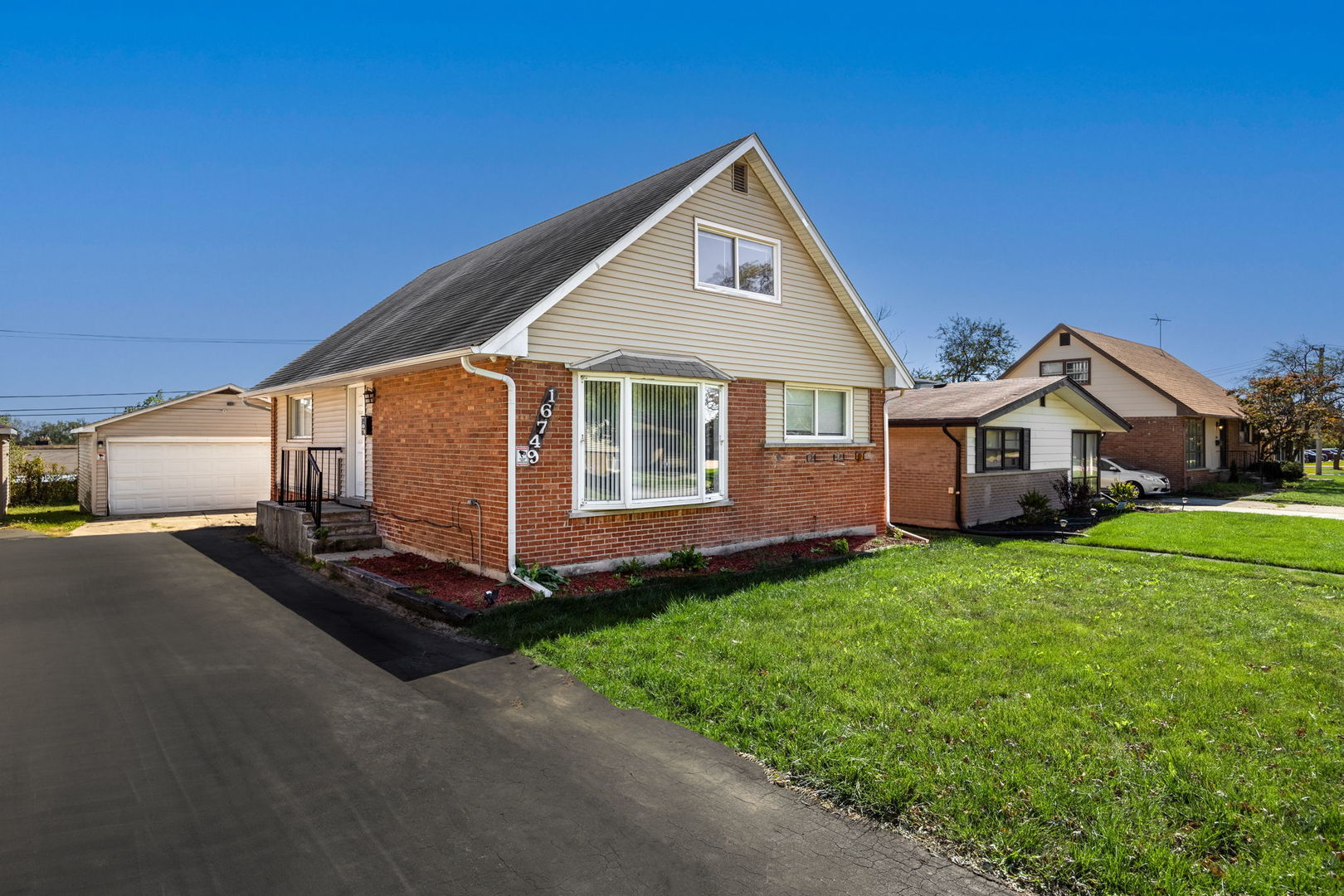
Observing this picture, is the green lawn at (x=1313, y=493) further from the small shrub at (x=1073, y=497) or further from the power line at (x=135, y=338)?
the power line at (x=135, y=338)

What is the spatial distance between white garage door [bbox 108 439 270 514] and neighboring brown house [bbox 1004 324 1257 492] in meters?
31.8

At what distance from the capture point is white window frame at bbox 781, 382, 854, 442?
12.3 metres

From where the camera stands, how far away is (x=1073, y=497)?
60.1 ft

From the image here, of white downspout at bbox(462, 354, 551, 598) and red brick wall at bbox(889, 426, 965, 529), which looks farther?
red brick wall at bbox(889, 426, 965, 529)

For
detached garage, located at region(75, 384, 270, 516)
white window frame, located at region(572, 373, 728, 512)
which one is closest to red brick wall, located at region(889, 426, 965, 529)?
white window frame, located at region(572, 373, 728, 512)

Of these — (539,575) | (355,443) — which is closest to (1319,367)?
(539,575)

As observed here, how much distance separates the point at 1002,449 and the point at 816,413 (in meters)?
Result: 7.67

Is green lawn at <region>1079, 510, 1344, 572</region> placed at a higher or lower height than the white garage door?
lower

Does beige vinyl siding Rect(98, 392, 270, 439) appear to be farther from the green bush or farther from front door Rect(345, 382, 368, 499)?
front door Rect(345, 382, 368, 499)

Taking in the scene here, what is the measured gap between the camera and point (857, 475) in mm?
13609

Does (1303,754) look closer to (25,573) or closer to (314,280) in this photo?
(25,573)

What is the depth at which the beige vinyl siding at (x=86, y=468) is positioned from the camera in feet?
69.7

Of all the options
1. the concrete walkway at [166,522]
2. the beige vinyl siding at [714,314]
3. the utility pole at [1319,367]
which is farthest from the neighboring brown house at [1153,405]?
the concrete walkway at [166,522]

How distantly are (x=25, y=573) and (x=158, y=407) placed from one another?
12774 millimetres
